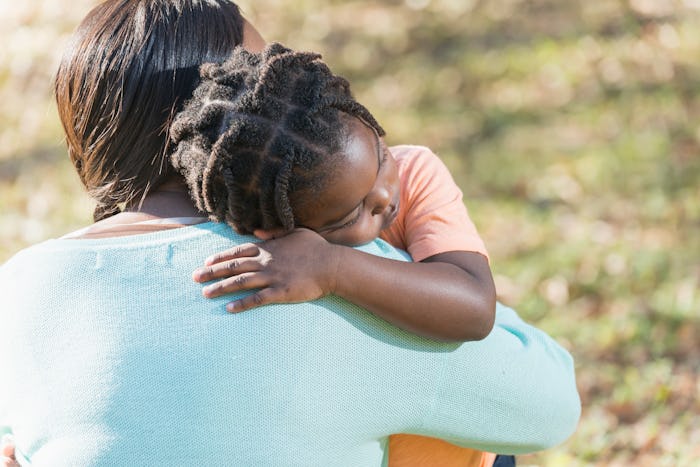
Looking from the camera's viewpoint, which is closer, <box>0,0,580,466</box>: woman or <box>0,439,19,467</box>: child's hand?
<box>0,0,580,466</box>: woman

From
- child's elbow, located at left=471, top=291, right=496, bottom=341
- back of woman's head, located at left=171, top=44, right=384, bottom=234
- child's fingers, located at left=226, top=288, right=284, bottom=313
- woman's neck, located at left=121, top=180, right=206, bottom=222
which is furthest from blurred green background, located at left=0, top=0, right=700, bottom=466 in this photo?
child's elbow, located at left=471, top=291, right=496, bottom=341

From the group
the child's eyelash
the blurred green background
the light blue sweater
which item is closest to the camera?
the light blue sweater

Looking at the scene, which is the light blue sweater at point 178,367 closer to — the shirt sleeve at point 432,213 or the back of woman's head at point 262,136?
the back of woman's head at point 262,136

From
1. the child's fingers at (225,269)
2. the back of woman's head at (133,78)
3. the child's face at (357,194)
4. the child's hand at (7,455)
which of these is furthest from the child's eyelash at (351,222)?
the child's hand at (7,455)

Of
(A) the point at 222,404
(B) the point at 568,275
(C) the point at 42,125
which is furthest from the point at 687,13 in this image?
(A) the point at 222,404

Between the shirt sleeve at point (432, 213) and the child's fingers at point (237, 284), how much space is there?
445 mm

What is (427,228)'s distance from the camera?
204 centimetres

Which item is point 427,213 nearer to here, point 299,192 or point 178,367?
point 299,192

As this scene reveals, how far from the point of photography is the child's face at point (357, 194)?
180 cm

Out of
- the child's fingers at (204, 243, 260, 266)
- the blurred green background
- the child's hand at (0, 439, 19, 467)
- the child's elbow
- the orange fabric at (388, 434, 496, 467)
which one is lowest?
the blurred green background

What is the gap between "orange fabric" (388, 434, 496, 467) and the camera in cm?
194

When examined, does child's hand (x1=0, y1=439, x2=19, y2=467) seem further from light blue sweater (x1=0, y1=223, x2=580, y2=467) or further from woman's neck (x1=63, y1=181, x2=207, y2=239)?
woman's neck (x1=63, y1=181, x2=207, y2=239)

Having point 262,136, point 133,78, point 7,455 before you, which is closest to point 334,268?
point 262,136

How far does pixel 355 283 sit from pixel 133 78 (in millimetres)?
689
